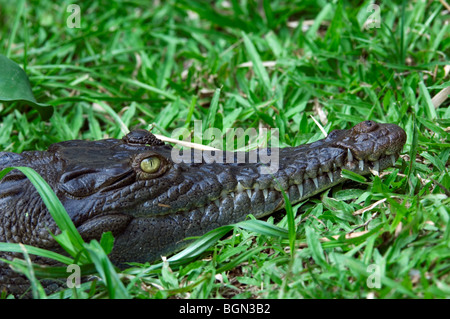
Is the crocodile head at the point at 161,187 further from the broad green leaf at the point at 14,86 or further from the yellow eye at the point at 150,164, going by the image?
the broad green leaf at the point at 14,86

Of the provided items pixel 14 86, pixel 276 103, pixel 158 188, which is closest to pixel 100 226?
pixel 158 188

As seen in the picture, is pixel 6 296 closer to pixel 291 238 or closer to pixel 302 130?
pixel 291 238

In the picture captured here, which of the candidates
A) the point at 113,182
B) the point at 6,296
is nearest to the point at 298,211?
the point at 113,182

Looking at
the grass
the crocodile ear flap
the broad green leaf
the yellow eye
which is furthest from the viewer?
the broad green leaf

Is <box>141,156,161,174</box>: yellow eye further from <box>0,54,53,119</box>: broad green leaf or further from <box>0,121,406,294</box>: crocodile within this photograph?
<box>0,54,53,119</box>: broad green leaf

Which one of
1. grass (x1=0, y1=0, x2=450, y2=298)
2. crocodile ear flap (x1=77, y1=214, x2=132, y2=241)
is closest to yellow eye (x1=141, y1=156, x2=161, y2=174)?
crocodile ear flap (x1=77, y1=214, x2=132, y2=241)

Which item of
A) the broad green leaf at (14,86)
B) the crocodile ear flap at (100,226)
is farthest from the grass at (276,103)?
the broad green leaf at (14,86)

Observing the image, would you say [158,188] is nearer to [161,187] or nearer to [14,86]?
[161,187]
